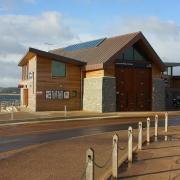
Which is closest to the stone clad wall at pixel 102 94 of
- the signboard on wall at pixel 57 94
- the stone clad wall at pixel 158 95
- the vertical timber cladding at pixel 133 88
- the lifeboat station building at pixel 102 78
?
the lifeboat station building at pixel 102 78

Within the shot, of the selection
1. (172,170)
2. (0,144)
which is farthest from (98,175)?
(0,144)

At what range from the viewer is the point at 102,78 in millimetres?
43719

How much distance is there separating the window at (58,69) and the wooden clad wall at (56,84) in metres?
0.37

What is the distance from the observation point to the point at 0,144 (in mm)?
18234

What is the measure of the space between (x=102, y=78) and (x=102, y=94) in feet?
5.10

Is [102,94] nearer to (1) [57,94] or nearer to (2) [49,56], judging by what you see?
(1) [57,94]

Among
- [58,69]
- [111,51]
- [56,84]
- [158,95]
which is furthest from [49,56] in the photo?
[158,95]

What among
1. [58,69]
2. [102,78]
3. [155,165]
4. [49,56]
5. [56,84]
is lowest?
[155,165]

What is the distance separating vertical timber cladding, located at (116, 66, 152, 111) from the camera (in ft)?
152

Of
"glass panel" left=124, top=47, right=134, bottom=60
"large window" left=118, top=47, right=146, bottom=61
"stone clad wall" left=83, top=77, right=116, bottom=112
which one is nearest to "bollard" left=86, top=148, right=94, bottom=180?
"stone clad wall" left=83, top=77, right=116, bottom=112

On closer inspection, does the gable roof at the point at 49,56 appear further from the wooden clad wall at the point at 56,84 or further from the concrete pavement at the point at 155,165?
the concrete pavement at the point at 155,165

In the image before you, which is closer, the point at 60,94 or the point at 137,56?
the point at 60,94

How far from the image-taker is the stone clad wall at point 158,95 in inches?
1907

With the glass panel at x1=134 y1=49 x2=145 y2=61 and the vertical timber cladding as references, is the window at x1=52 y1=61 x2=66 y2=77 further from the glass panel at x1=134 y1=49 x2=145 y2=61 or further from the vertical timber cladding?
the glass panel at x1=134 y1=49 x2=145 y2=61
